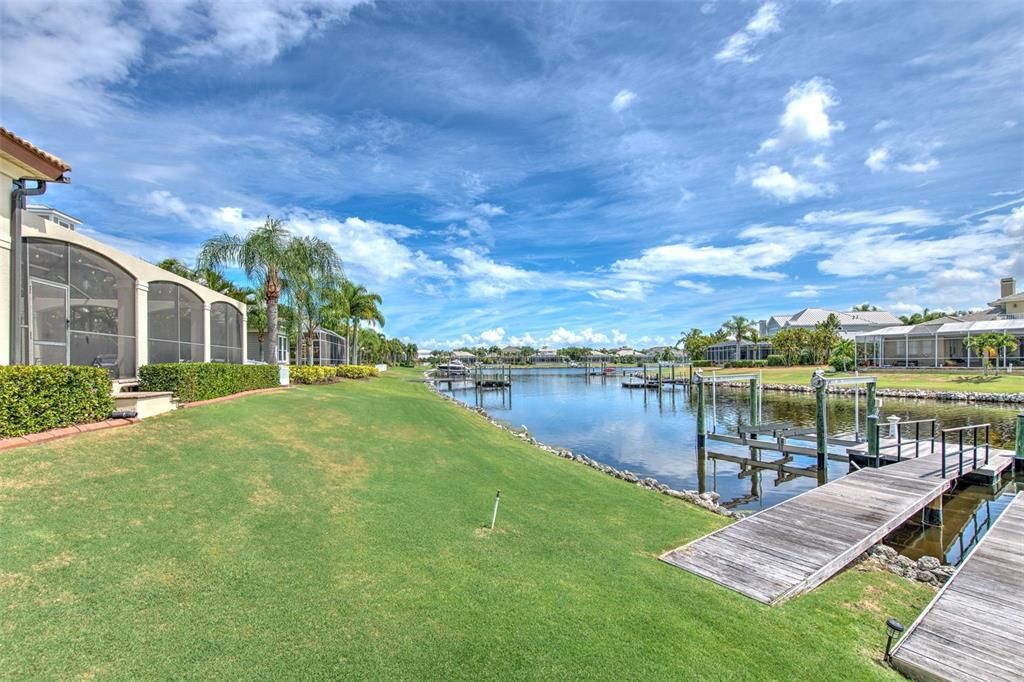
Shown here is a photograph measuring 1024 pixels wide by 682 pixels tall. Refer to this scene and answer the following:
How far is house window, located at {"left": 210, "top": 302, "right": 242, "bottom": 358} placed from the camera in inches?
738

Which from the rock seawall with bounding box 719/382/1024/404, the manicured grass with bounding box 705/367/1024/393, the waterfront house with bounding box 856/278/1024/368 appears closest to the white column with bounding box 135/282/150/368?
the rock seawall with bounding box 719/382/1024/404

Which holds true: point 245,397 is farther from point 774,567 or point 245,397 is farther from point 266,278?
point 774,567

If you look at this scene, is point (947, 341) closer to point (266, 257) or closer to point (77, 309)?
point (266, 257)

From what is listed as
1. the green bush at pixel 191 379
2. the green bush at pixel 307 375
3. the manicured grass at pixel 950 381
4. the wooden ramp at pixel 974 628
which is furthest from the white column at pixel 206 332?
the manicured grass at pixel 950 381

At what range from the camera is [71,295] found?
11109 millimetres

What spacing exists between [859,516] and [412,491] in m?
8.24

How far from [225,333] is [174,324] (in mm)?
4373

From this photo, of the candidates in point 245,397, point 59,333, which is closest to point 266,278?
point 245,397

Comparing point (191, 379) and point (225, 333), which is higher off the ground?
point (225, 333)

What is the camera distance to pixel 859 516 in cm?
877

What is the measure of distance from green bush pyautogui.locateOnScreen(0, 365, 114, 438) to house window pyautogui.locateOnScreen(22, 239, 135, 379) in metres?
2.83

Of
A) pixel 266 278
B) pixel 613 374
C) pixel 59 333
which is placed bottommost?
pixel 613 374

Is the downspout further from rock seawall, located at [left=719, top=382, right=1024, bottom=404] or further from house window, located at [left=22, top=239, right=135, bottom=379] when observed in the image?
rock seawall, located at [left=719, top=382, right=1024, bottom=404]

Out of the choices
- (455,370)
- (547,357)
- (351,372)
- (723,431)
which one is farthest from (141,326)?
(547,357)
